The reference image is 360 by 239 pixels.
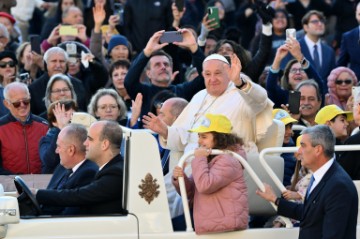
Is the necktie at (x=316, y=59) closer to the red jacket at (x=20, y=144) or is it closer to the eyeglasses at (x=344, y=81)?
the eyeglasses at (x=344, y=81)

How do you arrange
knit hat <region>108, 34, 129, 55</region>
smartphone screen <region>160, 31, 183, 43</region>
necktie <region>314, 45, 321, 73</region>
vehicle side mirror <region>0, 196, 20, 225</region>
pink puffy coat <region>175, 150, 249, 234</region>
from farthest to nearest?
necktie <region>314, 45, 321, 73</region>, knit hat <region>108, 34, 129, 55</region>, smartphone screen <region>160, 31, 183, 43</region>, pink puffy coat <region>175, 150, 249, 234</region>, vehicle side mirror <region>0, 196, 20, 225</region>

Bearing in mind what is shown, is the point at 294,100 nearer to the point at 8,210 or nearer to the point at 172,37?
the point at 172,37

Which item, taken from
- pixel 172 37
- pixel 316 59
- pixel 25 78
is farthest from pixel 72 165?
pixel 316 59

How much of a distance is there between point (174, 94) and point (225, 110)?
3.05m

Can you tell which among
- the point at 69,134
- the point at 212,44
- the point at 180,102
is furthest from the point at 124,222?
the point at 212,44

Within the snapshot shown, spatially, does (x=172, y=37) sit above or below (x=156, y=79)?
above

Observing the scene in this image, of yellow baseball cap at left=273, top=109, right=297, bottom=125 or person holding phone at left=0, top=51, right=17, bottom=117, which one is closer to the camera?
yellow baseball cap at left=273, top=109, right=297, bottom=125

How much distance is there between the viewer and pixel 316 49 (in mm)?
17766

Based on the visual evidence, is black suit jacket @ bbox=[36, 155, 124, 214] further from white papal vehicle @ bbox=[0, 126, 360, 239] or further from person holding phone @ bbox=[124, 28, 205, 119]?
person holding phone @ bbox=[124, 28, 205, 119]

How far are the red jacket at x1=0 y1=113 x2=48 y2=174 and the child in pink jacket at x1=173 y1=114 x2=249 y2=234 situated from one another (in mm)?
3323

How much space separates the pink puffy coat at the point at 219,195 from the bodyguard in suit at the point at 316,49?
24.4 ft

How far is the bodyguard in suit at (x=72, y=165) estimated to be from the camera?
10.6 metres

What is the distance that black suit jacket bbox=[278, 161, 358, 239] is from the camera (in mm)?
9805

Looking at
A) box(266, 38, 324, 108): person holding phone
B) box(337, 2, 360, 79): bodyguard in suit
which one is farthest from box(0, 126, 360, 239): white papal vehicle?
box(337, 2, 360, 79): bodyguard in suit
